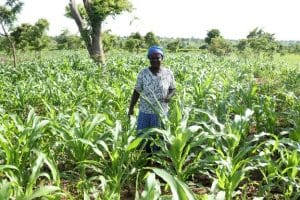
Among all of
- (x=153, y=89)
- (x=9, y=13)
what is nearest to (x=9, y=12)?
(x=9, y=13)

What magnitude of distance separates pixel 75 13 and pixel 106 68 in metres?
6.09

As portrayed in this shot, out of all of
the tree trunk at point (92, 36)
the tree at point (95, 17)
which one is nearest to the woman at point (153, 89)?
the tree at point (95, 17)

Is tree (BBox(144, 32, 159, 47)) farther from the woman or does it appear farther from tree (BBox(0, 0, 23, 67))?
the woman

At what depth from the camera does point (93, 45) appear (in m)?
18.1

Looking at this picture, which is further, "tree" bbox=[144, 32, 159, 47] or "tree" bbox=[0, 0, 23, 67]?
"tree" bbox=[144, 32, 159, 47]

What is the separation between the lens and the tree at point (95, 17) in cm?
1759

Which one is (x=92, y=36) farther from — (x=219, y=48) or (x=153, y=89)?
(x=219, y=48)

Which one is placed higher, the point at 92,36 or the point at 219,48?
the point at 92,36

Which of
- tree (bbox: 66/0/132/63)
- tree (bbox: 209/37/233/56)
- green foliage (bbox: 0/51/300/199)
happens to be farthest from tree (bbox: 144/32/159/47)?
green foliage (bbox: 0/51/300/199)

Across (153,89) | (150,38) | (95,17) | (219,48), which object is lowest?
(219,48)

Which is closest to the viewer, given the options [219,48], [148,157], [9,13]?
[148,157]

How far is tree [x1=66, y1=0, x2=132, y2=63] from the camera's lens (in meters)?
17.6

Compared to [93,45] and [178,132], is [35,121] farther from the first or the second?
[93,45]

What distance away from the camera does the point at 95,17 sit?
17906 millimetres
